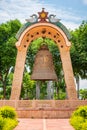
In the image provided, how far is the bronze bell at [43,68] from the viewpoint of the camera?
2195 cm

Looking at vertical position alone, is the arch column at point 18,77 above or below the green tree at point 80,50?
below

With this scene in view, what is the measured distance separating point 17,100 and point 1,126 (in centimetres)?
1110

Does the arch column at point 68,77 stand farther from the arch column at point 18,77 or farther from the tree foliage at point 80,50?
the tree foliage at point 80,50

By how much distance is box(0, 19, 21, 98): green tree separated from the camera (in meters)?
31.0

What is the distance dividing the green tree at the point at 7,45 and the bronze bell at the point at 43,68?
8.26 meters

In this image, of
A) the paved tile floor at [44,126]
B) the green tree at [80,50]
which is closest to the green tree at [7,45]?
the green tree at [80,50]

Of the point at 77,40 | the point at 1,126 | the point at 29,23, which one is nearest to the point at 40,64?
the point at 29,23

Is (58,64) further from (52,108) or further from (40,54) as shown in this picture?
(52,108)

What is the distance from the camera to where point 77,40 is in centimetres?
3109

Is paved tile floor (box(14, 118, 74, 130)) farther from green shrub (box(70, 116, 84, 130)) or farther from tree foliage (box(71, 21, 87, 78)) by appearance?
tree foliage (box(71, 21, 87, 78))

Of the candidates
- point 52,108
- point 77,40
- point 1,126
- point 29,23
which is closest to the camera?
point 1,126

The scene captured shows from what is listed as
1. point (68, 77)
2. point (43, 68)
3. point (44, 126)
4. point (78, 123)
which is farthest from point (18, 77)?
point (78, 123)

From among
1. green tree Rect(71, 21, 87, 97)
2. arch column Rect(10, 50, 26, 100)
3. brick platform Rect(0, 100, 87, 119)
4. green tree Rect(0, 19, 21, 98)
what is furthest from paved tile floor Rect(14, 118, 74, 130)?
green tree Rect(0, 19, 21, 98)

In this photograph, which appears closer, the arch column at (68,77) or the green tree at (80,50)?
the arch column at (68,77)
